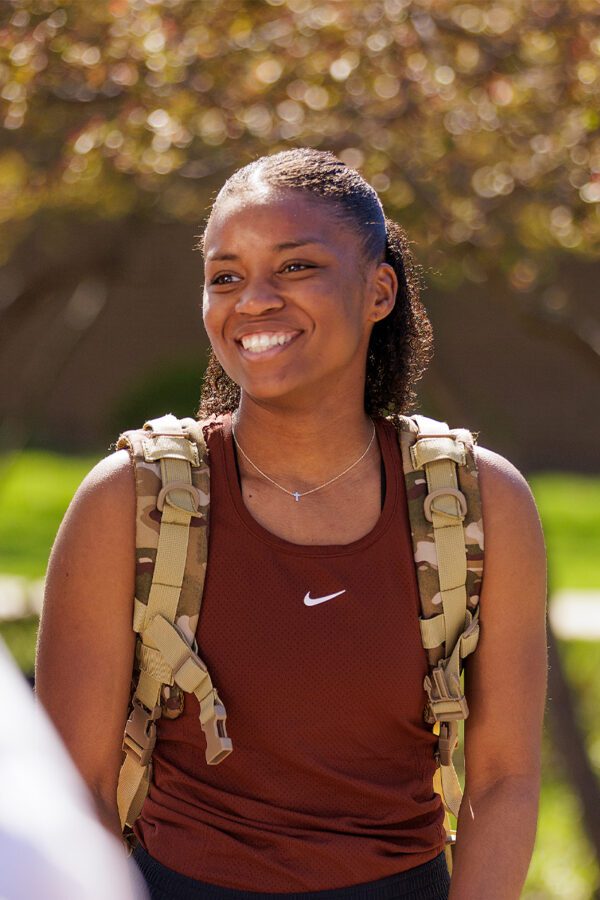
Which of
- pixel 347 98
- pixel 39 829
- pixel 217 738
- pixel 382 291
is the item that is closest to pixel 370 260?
pixel 382 291

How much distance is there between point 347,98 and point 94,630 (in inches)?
95.3

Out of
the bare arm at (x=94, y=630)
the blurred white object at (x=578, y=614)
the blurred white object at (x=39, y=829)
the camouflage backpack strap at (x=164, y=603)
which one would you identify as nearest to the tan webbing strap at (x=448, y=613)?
the camouflage backpack strap at (x=164, y=603)

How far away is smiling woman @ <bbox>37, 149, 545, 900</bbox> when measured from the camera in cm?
249

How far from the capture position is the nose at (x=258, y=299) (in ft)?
8.61

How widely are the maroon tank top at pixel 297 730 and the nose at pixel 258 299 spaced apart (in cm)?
38

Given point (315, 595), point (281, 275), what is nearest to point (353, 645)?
point (315, 595)

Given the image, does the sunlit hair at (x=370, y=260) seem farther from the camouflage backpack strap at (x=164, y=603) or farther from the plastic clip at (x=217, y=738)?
the plastic clip at (x=217, y=738)

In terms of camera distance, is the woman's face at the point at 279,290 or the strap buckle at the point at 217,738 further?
the woman's face at the point at 279,290

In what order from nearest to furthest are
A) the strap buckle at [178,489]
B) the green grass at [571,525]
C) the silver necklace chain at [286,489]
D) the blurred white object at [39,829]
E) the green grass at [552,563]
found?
the blurred white object at [39,829] < the strap buckle at [178,489] < the silver necklace chain at [286,489] < the green grass at [552,563] < the green grass at [571,525]

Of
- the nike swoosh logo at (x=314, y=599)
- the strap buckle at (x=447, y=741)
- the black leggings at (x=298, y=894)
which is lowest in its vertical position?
the black leggings at (x=298, y=894)

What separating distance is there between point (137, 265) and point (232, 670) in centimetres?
1261

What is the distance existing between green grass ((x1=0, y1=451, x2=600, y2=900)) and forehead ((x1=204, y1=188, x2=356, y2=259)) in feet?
10.8

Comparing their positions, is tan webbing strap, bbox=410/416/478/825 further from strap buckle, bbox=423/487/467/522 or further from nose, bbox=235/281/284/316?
nose, bbox=235/281/284/316

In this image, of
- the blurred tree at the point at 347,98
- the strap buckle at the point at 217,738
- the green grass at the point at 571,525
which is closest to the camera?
the strap buckle at the point at 217,738
